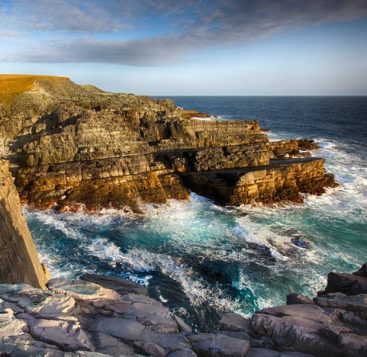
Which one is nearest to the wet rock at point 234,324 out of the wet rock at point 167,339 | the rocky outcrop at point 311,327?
the rocky outcrop at point 311,327

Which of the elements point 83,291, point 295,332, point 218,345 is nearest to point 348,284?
point 295,332

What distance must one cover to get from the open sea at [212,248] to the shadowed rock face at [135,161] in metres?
2.21

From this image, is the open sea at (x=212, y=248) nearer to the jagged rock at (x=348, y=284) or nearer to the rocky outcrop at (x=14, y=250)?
the rocky outcrop at (x=14, y=250)

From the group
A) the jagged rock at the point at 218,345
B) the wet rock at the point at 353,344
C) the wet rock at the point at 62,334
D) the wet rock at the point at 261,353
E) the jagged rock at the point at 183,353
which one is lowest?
the wet rock at the point at 261,353

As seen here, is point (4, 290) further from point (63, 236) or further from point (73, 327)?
point (63, 236)

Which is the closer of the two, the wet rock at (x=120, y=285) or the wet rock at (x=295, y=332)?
the wet rock at (x=295, y=332)

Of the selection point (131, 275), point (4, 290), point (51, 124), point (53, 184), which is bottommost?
point (131, 275)

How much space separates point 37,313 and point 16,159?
3563cm

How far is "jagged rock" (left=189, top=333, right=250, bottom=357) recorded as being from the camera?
30.1 ft

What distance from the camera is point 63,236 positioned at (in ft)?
99.5

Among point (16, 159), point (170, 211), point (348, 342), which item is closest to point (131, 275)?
point (170, 211)

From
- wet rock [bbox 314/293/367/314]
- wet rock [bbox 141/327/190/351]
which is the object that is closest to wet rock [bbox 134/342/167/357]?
wet rock [bbox 141/327/190/351]

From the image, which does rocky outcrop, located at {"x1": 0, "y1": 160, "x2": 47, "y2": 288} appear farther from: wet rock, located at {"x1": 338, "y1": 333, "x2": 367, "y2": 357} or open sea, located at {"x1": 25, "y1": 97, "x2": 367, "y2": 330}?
wet rock, located at {"x1": 338, "y1": 333, "x2": 367, "y2": 357}

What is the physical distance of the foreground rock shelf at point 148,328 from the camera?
8.63 metres
